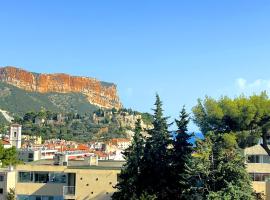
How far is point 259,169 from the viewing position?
29953 mm

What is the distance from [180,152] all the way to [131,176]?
10.1ft

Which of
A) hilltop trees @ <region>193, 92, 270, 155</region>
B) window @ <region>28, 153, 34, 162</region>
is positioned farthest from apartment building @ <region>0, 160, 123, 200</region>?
window @ <region>28, 153, 34, 162</region>

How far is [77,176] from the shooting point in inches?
1229

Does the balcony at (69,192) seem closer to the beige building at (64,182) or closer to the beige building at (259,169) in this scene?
the beige building at (64,182)

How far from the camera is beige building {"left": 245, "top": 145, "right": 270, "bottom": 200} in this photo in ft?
93.8

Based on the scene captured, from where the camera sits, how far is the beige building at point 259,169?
28597 mm

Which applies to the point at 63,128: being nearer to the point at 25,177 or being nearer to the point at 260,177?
the point at 25,177

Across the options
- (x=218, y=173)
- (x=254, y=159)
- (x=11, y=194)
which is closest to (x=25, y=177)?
(x=11, y=194)

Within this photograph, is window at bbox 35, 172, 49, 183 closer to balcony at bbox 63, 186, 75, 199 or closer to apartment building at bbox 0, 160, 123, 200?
apartment building at bbox 0, 160, 123, 200

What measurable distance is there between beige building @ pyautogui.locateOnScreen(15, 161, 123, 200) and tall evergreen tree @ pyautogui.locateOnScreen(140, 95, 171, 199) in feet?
12.1

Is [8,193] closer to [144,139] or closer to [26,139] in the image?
[144,139]

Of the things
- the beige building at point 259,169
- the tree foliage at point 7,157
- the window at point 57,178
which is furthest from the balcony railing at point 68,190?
the tree foliage at point 7,157

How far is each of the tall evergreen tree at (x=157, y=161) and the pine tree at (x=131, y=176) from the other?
348 millimetres

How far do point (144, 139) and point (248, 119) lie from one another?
7.04 meters
